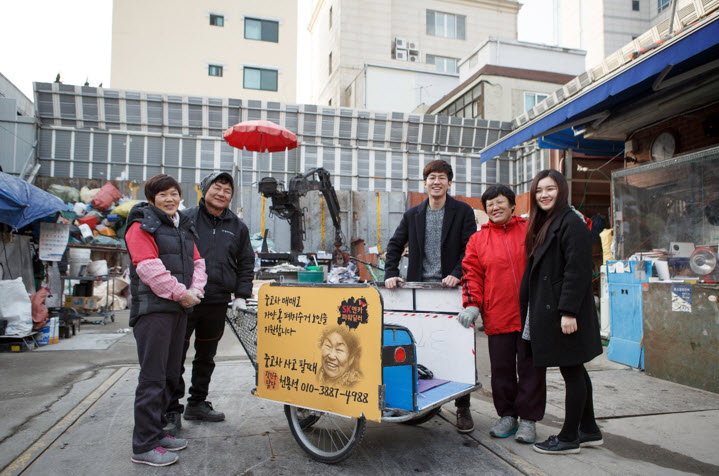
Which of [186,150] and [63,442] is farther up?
[186,150]

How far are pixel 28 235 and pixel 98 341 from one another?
2.21 meters

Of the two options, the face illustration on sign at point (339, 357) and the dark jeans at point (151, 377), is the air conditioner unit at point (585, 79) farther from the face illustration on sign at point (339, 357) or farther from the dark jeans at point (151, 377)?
the dark jeans at point (151, 377)

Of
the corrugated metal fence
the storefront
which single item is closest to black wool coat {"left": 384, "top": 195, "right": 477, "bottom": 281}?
the storefront

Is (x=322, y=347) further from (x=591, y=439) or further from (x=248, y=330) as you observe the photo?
(x=591, y=439)

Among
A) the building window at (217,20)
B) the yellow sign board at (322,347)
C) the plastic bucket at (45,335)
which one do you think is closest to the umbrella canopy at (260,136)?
the plastic bucket at (45,335)

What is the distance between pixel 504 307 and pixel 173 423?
2.54m

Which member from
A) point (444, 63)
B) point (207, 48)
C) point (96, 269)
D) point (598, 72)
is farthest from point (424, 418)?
point (444, 63)

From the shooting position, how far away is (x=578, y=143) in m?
8.86

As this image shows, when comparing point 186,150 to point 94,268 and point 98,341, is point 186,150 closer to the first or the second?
point 94,268

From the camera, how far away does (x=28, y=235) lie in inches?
305

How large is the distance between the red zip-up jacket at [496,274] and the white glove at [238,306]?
1.62 metres

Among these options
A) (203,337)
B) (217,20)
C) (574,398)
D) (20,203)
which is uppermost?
(217,20)

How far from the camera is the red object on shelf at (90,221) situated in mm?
13025

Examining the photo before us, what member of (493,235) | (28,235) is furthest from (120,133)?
(493,235)
